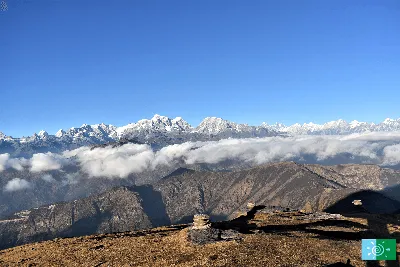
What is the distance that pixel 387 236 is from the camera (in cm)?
6288

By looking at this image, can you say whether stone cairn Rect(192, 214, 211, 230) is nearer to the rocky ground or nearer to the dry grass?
the rocky ground

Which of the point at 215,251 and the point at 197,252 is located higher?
the point at 215,251

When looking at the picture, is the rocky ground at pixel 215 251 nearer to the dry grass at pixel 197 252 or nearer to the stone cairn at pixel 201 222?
the dry grass at pixel 197 252

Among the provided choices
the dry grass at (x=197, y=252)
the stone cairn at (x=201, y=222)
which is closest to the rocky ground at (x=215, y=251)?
the dry grass at (x=197, y=252)

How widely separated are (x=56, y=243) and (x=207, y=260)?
35.0 meters

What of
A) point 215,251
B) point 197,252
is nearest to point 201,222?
point 197,252

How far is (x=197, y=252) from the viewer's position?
47.4 meters

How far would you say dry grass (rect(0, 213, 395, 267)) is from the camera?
4450cm

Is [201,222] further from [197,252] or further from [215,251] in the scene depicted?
[215,251]

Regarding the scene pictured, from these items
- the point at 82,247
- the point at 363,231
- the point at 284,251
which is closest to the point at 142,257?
the point at 82,247

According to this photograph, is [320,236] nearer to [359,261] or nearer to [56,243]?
[359,261]

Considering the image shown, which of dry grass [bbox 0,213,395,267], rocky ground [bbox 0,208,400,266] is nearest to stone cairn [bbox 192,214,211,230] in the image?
rocky ground [bbox 0,208,400,266]

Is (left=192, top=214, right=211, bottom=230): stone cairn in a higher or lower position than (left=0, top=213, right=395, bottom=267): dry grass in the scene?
higher

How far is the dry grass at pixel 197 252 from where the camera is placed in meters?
44.5
